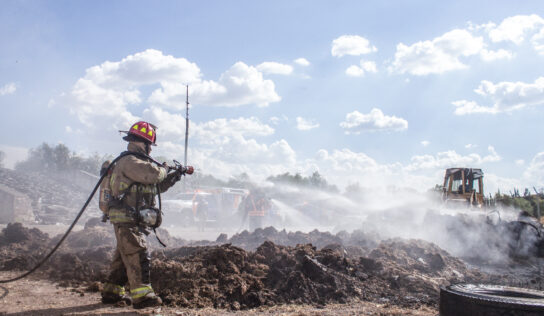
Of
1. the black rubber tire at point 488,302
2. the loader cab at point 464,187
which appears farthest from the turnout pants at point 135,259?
the loader cab at point 464,187

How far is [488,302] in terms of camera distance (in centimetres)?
344

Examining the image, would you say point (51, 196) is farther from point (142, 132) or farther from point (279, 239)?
point (142, 132)

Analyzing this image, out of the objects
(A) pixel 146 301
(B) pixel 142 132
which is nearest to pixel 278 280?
(A) pixel 146 301

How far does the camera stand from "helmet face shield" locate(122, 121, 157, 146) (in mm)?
5191

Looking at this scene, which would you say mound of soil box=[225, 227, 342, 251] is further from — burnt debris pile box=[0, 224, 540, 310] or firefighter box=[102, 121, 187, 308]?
firefighter box=[102, 121, 187, 308]

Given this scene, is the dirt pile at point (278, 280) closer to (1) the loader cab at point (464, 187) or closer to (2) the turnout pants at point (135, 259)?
(2) the turnout pants at point (135, 259)

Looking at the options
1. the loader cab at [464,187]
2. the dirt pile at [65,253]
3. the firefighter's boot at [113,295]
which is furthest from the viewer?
the loader cab at [464,187]

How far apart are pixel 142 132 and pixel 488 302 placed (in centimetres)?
441

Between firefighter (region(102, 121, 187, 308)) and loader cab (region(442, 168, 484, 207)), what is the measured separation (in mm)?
13869

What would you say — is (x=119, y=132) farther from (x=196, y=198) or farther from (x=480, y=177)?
(x=196, y=198)

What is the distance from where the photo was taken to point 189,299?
17.2 feet

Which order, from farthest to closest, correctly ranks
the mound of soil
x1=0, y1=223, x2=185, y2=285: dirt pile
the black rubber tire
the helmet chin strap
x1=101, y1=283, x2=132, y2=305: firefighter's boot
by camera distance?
→ the mound of soil
x1=0, y1=223, x2=185, y2=285: dirt pile
the helmet chin strap
x1=101, y1=283, x2=132, y2=305: firefighter's boot
the black rubber tire

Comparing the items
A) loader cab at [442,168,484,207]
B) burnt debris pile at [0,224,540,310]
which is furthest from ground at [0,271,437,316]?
loader cab at [442,168,484,207]

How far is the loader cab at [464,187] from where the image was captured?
15.7 metres
